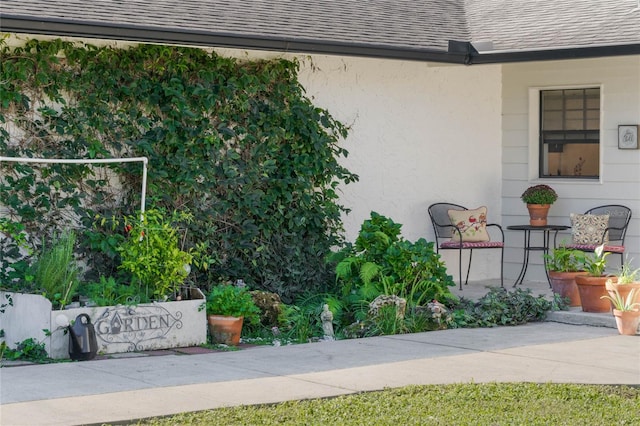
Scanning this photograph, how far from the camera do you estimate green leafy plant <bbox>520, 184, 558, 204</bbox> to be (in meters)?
11.3

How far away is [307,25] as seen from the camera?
10.1m

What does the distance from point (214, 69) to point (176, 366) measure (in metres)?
3.24

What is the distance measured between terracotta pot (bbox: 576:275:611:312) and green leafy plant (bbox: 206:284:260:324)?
289 centimetres

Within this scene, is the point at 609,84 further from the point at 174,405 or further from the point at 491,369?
the point at 174,405

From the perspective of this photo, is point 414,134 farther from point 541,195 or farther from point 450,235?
point 541,195

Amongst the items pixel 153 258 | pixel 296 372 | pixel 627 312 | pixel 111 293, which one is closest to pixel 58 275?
pixel 111 293

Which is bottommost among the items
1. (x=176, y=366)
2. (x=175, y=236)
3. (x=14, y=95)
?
(x=176, y=366)

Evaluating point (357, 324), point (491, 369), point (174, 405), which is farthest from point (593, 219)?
point (174, 405)

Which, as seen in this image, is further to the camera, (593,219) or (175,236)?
(593,219)

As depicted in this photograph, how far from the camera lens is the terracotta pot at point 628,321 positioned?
880 cm

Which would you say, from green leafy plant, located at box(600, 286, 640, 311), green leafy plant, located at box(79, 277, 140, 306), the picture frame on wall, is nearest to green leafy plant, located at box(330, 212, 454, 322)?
green leafy plant, located at box(600, 286, 640, 311)

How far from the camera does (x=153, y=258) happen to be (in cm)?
834

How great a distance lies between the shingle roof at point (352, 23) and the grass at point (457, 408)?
379 cm

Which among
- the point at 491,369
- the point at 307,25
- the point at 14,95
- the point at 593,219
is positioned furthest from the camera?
the point at 593,219
